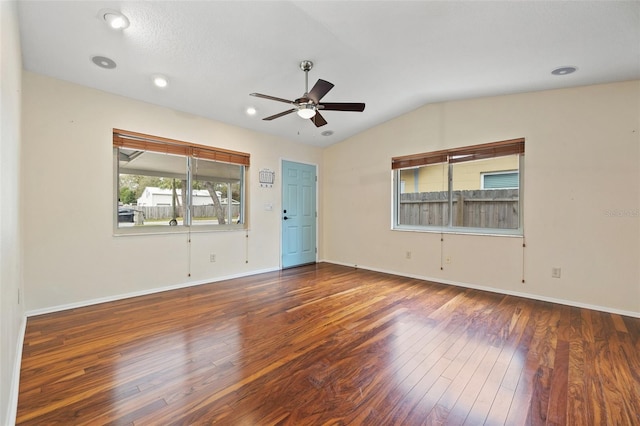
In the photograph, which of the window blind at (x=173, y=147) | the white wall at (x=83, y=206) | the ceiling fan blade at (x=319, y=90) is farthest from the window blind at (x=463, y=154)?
the white wall at (x=83, y=206)

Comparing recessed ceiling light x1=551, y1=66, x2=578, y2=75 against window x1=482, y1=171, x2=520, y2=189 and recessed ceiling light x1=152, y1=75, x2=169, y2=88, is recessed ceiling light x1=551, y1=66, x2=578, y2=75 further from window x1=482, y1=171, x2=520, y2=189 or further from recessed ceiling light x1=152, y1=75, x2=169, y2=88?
recessed ceiling light x1=152, y1=75, x2=169, y2=88

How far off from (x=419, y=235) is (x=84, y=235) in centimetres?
460

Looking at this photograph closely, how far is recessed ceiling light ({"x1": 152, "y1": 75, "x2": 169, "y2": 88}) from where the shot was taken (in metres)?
3.14

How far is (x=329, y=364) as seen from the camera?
6.79 ft

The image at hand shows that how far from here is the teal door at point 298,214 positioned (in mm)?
5402

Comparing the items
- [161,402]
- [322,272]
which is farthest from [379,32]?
[322,272]

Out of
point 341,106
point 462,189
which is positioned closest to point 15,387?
point 341,106

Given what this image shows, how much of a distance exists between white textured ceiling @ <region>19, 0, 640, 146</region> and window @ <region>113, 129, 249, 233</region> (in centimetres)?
68

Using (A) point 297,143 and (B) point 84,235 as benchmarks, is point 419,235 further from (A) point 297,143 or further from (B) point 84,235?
(B) point 84,235

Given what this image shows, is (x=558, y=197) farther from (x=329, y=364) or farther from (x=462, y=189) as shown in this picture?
(x=329, y=364)

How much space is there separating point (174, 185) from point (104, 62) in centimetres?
166

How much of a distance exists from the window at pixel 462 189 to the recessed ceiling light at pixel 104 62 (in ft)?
13.5

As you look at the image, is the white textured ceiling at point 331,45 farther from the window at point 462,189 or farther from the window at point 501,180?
the window at point 501,180

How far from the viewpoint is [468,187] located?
14.2 ft
